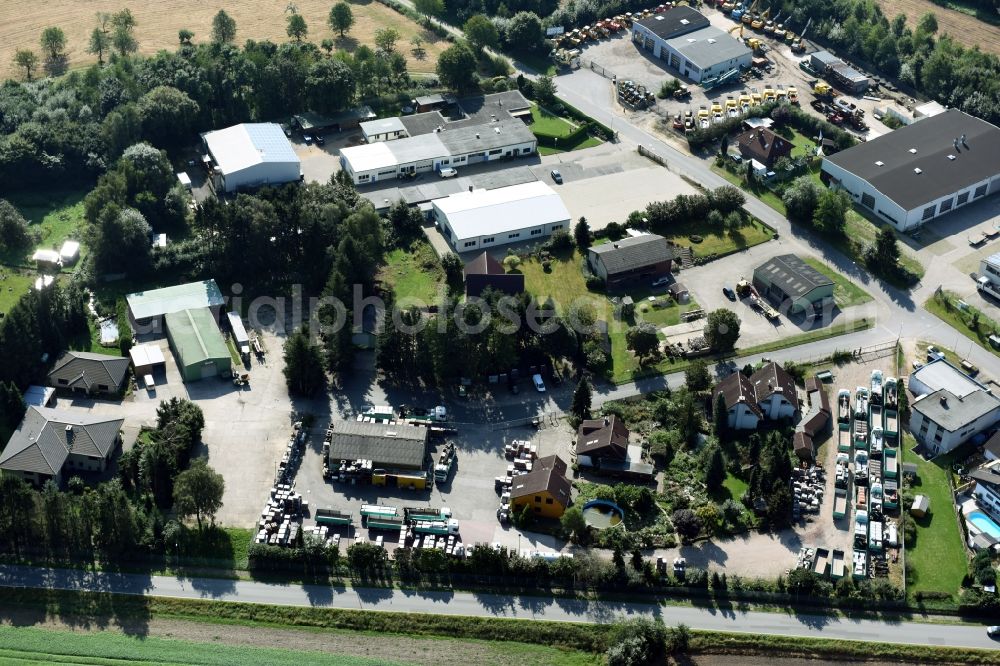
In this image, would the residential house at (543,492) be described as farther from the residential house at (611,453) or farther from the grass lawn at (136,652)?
the grass lawn at (136,652)

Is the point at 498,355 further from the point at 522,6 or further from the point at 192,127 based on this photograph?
the point at 522,6

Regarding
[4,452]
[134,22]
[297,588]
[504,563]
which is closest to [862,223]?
[504,563]

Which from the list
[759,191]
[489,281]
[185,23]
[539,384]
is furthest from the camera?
[185,23]

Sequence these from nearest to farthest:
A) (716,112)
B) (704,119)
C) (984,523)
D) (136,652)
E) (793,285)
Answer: (136,652)
(984,523)
(793,285)
(704,119)
(716,112)

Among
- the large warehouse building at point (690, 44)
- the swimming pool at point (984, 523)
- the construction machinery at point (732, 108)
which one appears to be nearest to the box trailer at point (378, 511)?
the swimming pool at point (984, 523)

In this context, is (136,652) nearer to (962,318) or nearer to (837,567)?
(837,567)

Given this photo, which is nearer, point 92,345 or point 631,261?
point 92,345

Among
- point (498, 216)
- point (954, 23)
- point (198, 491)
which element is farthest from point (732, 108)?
point (198, 491)

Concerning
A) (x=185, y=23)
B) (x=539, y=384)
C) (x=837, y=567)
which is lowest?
(x=837, y=567)

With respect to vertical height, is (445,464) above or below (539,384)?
above
